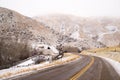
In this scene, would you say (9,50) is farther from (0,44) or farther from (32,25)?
(32,25)

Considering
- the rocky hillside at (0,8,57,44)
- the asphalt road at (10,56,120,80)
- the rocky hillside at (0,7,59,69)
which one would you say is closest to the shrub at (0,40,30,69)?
the rocky hillside at (0,7,59,69)

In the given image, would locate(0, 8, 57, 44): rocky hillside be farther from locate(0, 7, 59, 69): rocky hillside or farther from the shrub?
the shrub

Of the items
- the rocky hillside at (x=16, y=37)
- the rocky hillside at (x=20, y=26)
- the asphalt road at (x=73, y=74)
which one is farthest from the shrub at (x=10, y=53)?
the rocky hillside at (x=20, y=26)

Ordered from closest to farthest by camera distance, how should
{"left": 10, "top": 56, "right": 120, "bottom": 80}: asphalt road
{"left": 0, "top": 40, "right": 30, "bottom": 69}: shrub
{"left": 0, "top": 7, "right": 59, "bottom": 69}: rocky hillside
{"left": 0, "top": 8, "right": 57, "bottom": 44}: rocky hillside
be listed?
{"left": 10, "top": 56, "right": 120, "bottom": 80}: asphalt road, {"left": 0, "top": 40, "right": 30, "bottom": 69}: shrub, {"left": 0, "top": 7, "right": 59, "bottom": 69}: rocky hillside, {"left": 0, "top": 8, "right": 57, "bottom": 44}: rocky hillside

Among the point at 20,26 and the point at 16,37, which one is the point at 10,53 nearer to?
the point at 16,37

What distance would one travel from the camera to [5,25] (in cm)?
14900

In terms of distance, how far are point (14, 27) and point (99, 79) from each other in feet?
459

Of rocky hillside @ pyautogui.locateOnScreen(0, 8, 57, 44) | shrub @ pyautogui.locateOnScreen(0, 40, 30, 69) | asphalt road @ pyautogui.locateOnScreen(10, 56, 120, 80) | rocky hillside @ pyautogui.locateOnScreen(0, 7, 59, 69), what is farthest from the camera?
rocky hillside @ pyautogui.locateOnScreen(0, 8, 57, 44)

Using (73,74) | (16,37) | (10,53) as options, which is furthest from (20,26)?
(73,74)

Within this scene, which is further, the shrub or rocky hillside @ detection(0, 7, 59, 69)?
rocky hillside @ detection(0, 7, 59, 69)

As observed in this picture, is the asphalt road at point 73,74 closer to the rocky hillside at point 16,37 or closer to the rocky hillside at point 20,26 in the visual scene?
the rocky hillside at point 16,37

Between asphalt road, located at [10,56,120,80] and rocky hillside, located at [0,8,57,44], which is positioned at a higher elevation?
rocky hillside, located at [0,8,57,44]

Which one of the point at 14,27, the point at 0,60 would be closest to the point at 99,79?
the point at 0,60

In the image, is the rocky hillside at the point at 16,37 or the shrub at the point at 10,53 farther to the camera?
the rocky hillside at the point at 16,37
